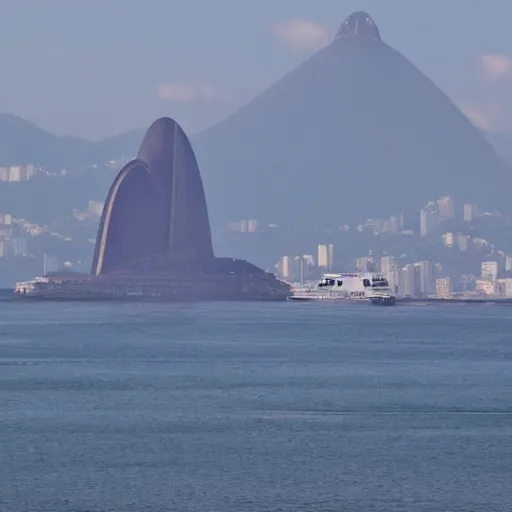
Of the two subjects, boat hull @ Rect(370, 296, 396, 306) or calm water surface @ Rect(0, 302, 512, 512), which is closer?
calm water surface @ Rect(0, 302, 512, 512)

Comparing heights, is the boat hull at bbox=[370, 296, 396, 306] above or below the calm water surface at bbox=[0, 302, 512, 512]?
above

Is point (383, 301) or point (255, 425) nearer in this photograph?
point (255, 425)

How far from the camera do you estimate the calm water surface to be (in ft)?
136

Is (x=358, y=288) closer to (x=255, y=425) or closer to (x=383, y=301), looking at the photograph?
(x=383, y=301)

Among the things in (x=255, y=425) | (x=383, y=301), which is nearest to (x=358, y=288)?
(x=383, y=301)

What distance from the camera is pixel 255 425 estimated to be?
5319cm

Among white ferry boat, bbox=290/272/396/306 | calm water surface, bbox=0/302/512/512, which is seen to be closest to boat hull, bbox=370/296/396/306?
white ferry boat, bbox=290/272/396/306

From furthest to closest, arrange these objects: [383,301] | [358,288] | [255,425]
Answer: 1. [358,288]
2. [383,301]
3. [255,425]

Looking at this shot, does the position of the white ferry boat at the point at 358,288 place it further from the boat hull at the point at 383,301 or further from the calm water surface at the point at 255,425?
the calm water surface at the point at 255,425

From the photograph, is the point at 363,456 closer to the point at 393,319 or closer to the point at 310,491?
the point at 310,491

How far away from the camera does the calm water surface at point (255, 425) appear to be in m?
41.5

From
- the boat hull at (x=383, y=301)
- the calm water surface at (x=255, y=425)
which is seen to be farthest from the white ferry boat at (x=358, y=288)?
the calm water surface at (x=255, y=425)

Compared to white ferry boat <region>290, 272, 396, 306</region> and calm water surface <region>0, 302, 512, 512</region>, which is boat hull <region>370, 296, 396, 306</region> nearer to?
white ferry boat <region>290, 272, 396, 306</region>

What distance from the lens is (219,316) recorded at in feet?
468
